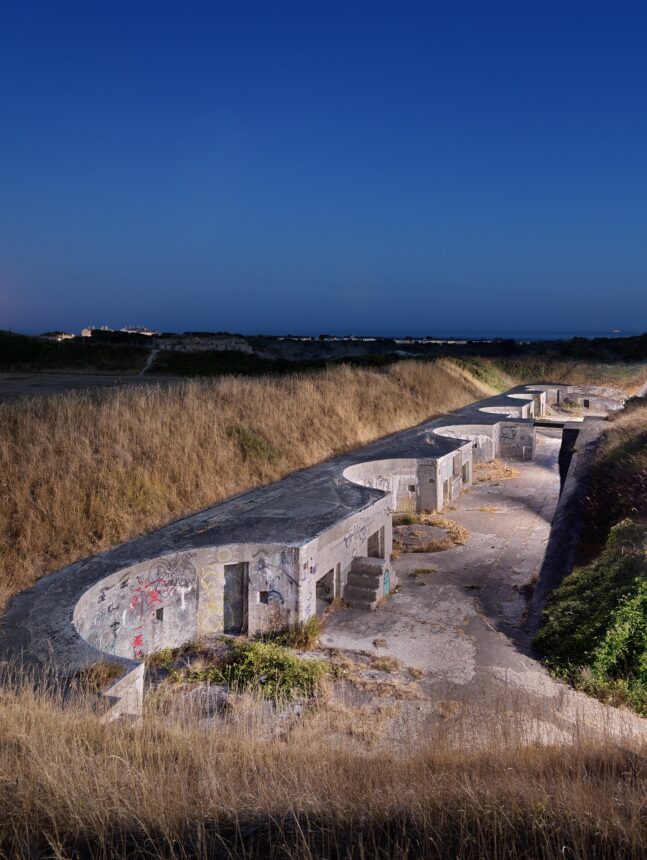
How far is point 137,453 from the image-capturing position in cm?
1158

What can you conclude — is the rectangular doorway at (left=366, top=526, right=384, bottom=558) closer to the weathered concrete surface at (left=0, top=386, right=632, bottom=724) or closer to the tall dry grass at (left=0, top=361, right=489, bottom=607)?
the weathered concrete surface at (left=0, top=386, right=632, bottom=724)

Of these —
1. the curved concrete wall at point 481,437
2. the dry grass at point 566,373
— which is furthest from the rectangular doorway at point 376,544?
the dry grass at point 566,373

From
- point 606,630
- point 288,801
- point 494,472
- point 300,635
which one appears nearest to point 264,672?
point 300,635

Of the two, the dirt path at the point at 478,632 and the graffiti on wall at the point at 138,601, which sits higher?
the graffiti on wall at the point at 138,601

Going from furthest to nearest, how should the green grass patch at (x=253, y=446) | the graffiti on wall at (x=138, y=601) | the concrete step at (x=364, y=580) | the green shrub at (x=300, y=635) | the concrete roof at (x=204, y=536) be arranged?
the green grass patch at (x=253, y=446) → the concrete step at (x=364, y=580) → the green shrub at (x=300, y=635) → the graffiti on wall at (x=138, y=601) → the concrete roof at (x=204, y=536)

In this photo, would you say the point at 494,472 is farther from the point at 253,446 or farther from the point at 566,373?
the point at 566,373

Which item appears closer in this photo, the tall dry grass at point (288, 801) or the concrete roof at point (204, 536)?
the tall dry grass at point (288, 801)

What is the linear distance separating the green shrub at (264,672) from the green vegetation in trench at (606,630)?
9.31 ft

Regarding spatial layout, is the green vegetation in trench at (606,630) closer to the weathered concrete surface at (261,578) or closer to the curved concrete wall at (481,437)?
the weathered concrete surface at (261,578)

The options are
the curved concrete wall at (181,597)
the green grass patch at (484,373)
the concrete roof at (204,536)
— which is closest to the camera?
the concrete roof at (204,536)

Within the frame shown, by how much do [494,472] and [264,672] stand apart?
522 inches

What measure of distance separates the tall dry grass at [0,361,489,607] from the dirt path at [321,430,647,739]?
131 inches

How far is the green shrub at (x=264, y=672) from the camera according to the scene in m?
7.07

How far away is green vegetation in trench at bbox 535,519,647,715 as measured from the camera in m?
7.32
